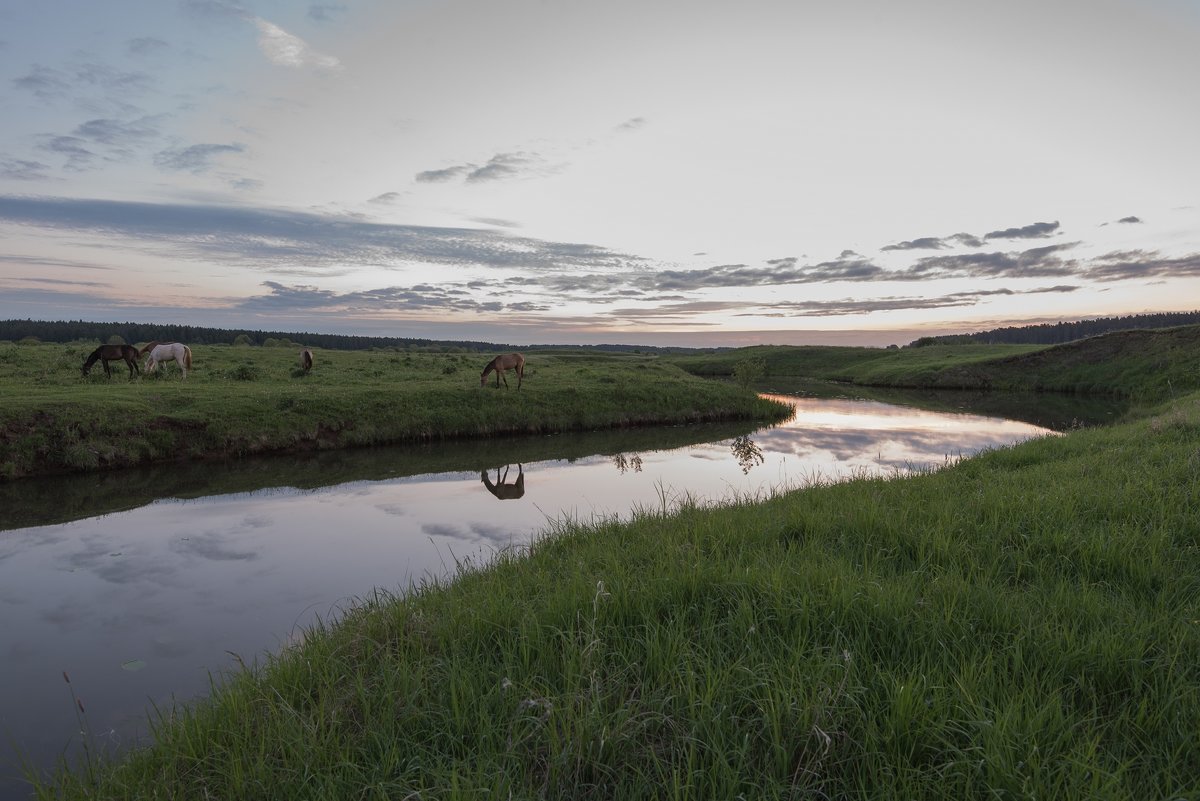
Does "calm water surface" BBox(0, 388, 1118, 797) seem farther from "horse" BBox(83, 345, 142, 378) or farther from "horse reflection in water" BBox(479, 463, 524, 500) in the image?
"horse" BBox(83, 345, 142, 378)

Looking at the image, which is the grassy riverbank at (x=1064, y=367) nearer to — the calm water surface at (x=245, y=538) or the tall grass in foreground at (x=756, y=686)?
the calm water surface at (x=245, y=538)

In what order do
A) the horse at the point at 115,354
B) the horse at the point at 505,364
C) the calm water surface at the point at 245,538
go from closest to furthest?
the calm water surface at the point at 245,538 < the horse at the point at 115,354 < the horse at the point at 505,364

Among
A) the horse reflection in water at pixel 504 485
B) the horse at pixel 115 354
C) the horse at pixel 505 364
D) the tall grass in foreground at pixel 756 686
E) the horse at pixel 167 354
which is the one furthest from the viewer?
the horse at pixel 505 364

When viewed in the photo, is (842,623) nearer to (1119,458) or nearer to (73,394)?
(1119,458)

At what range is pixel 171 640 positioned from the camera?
25.6 feet

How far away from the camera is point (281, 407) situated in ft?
76.7

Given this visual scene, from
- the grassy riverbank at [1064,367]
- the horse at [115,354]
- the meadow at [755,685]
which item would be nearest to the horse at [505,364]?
the horse at [115,354]

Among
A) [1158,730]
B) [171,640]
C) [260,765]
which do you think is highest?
[1158,730]

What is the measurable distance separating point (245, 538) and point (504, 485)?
278 inches

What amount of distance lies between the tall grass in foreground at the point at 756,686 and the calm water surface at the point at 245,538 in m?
1.61

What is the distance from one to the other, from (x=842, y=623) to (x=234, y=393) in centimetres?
2670

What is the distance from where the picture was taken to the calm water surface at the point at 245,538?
684 cm

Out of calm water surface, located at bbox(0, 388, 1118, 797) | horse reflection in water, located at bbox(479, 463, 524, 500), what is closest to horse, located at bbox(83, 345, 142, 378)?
calm water surface, located at bbox(0, 388, 1118, 797)

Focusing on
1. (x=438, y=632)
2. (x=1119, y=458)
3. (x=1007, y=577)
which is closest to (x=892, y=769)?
(x=1007, y=577)
